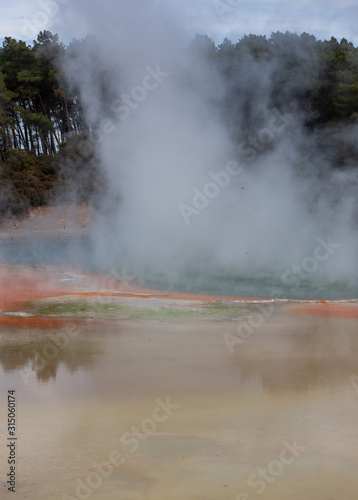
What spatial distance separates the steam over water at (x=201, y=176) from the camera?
49.6ft

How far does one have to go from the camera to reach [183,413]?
4363mm

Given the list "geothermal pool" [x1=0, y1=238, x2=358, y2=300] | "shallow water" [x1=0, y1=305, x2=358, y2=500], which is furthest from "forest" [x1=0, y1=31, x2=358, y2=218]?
"shallow water" [x1=0, y1=305, x2=358, y2=500]

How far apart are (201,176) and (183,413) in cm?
1398

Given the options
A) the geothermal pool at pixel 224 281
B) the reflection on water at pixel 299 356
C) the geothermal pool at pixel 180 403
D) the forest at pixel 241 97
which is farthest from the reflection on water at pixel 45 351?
the forest at pixel 241 97

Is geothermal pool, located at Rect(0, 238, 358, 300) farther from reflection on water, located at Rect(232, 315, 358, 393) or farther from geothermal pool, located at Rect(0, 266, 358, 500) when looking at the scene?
reflection on water, located at Rect(232, 315, 358, 393)

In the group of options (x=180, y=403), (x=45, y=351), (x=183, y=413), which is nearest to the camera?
(x=183, y=413)

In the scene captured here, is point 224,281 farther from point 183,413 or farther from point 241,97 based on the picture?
point 241,97

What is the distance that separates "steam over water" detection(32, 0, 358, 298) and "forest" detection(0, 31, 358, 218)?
22 cm

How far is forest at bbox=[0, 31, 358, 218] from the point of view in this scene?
67.5 feet

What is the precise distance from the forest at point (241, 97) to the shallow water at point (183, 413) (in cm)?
1345

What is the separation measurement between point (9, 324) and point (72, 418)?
132 inches

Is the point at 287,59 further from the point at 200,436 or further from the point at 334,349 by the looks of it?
the point at 200,436

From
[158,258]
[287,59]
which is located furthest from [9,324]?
[287,59]

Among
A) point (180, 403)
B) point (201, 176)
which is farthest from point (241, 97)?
point (180, 403)
